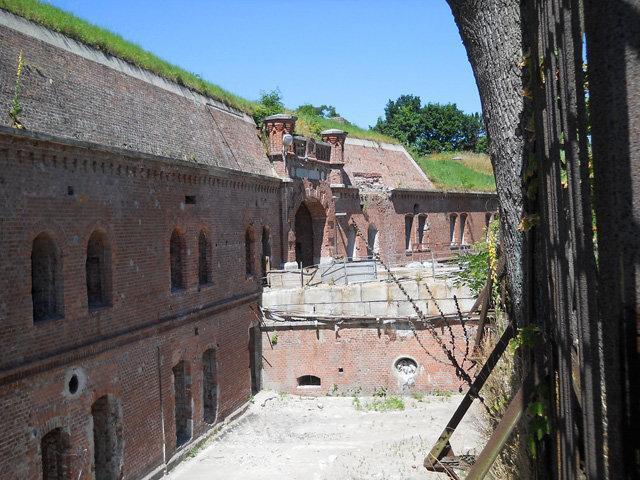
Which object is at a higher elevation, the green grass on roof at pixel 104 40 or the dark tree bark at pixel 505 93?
the green grass on roof at pixel 104 40

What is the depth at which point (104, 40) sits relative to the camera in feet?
47.5

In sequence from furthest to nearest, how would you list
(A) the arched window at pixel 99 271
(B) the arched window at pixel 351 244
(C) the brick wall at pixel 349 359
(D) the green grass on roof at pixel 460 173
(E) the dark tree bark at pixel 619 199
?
(D) the green grass on roof at pixel 460 173 → (B) the arched window at pixel 351 244 → (C) the brick wall at pixel 349 359 → (A) the arched window at pixel 99 271 → (E) the dark tree bark at pixel 619 199

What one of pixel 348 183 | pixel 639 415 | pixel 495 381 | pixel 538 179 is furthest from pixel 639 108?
pixel 348 183

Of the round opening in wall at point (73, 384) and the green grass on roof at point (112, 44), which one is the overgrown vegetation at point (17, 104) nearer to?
the green grass on roof at point (112, 44)

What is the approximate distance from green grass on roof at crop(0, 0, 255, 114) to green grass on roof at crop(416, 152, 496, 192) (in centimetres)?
1493

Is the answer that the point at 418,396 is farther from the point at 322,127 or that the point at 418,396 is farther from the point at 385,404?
the point at 322,127

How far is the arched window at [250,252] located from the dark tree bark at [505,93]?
556 inches

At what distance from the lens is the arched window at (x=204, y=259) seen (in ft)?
53.6

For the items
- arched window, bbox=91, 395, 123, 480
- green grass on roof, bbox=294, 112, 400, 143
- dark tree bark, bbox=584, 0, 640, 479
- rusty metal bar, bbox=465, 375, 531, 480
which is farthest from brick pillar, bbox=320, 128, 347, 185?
dark tree bark, bbox=584, 0, 640, 479

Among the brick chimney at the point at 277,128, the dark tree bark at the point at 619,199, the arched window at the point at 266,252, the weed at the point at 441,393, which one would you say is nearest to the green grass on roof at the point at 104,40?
the brick chimney at the point at 277,128

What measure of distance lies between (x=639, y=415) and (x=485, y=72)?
3206 millimetres

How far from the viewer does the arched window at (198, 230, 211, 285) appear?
1633 centimetres

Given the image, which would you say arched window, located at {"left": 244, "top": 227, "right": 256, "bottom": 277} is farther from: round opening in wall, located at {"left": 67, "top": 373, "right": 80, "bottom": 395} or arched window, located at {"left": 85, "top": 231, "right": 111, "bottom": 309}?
round opening in wall, located at {"left": 67, "top": 373, "right": 80, "bottom": 395}

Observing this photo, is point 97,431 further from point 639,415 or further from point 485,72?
point 639,415
